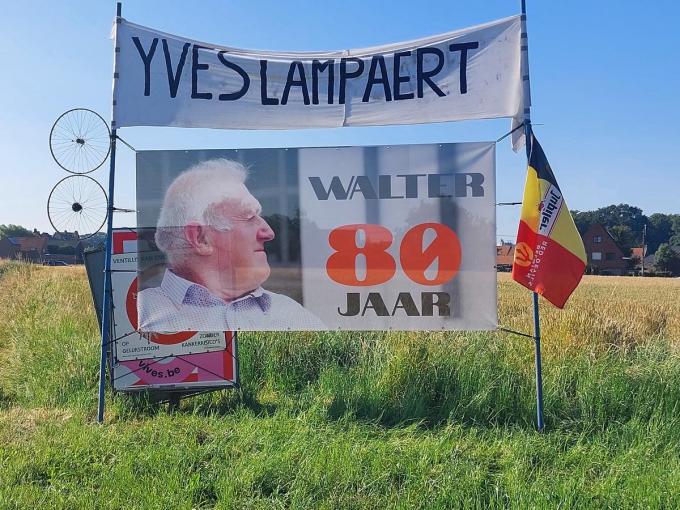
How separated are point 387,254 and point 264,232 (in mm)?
1237

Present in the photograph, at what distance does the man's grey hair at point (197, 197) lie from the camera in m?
5.33

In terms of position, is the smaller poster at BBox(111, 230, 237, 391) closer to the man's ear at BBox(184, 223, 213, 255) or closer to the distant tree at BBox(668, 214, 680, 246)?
the man's ear at BBox(184, 223, 213, 255)

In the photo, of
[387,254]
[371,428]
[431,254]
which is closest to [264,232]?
[387,254]

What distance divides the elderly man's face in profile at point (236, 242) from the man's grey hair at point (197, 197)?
0.04m

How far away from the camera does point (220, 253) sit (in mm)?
5336

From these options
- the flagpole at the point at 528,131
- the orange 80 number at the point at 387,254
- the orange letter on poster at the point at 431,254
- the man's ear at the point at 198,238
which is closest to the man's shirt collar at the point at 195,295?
the man's ear at the point at 198,238

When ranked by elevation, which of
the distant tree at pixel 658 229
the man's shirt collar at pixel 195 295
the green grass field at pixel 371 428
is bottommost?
the green grass field at pixel 371 428

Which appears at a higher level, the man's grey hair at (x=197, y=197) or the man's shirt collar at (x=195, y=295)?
the man's grey hair at (x=197, y=197)

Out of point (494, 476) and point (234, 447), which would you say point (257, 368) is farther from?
point (494, 476)

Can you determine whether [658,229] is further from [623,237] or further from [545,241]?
[545,241]

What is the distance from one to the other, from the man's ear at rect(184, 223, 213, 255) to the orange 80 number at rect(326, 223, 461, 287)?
1228 mm

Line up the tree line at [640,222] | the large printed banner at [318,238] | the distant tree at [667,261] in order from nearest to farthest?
the large printed banner at [318,238] → the distant tree at [667,261] → the tree line at [640,222]

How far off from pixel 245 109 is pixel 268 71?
17.5 inches

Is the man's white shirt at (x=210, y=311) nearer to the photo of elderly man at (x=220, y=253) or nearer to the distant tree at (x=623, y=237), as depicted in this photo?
the photo of elderly man at (x=220, y=253)
